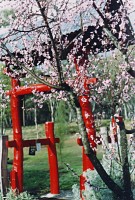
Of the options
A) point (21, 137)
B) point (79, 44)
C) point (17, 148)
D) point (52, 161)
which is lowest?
point (52, 161)

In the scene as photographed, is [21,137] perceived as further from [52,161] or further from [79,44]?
[79,44]

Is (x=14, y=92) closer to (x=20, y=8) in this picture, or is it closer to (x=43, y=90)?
(x=43, y=90)

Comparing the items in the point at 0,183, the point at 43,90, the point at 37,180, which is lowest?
the point at 37,180

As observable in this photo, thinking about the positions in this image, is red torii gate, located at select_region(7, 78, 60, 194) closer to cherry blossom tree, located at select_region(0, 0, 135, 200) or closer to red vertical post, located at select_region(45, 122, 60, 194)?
red vertical post, located at select_region(45, 122, 60, 194)

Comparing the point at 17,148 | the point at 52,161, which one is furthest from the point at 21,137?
the point at 52,161

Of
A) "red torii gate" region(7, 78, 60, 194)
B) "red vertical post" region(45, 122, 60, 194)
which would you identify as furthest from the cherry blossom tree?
"red vertical post" region(45, 122, 60, 194)

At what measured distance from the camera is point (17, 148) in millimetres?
7164

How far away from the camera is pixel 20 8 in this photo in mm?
4473

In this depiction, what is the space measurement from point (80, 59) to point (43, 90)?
1.19 meters

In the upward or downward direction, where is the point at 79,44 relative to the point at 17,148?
upward

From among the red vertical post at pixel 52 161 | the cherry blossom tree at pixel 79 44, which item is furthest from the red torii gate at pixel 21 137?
the cherry blossom tree at pixel 79 44

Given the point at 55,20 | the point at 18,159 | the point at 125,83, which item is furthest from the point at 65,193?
the point at 55,20

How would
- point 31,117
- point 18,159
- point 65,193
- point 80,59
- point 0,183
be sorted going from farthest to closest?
point 31,117, point 65,193, point 18,159, point 80,59, point 0,183

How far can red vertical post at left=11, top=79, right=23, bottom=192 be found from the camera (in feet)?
22.5
